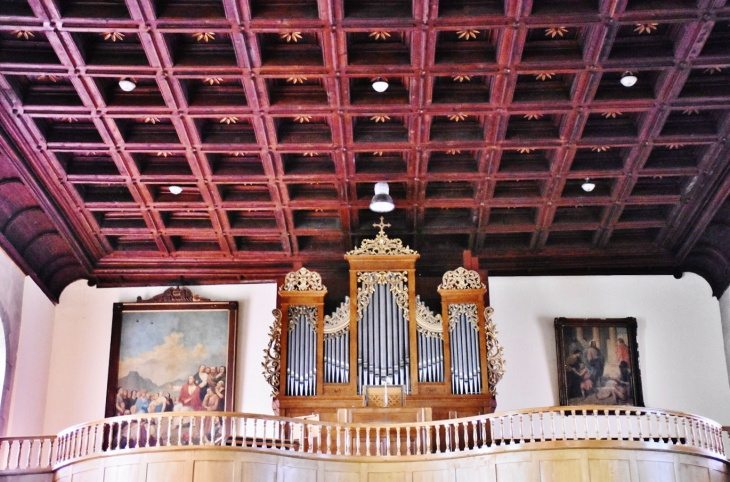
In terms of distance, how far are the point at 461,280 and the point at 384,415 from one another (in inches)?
122

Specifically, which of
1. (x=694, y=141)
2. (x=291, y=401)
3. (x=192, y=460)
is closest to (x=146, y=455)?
(x=192, y=460)

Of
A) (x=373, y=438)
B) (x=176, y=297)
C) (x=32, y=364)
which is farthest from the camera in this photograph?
(x=176, y=297)

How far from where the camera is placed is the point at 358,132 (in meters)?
17.5

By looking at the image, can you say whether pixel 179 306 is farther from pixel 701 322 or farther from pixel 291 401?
pixel 701 322

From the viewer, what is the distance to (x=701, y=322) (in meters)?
20.1

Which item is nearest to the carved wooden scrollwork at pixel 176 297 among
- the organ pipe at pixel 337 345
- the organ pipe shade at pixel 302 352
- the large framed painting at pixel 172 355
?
the large framed painting at pixel 172 355

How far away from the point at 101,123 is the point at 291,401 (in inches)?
226

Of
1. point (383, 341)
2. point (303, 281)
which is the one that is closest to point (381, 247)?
point (303, 281)

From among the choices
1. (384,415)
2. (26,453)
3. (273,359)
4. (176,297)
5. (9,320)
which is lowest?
(26,453)

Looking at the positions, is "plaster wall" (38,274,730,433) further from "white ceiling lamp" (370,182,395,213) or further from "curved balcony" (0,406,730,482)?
"white ceiling lamp" (370,182,395,213)

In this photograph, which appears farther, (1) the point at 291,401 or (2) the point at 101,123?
(1) the point at 291,401

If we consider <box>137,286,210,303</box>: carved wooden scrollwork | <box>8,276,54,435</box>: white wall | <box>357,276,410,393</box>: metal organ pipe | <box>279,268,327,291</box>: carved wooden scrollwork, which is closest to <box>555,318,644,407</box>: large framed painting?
<box>357,276,410,393</box>: metal organ pipe

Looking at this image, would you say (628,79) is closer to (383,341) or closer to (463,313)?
(463,313)

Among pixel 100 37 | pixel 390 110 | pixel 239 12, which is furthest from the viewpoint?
pixel 390 110
